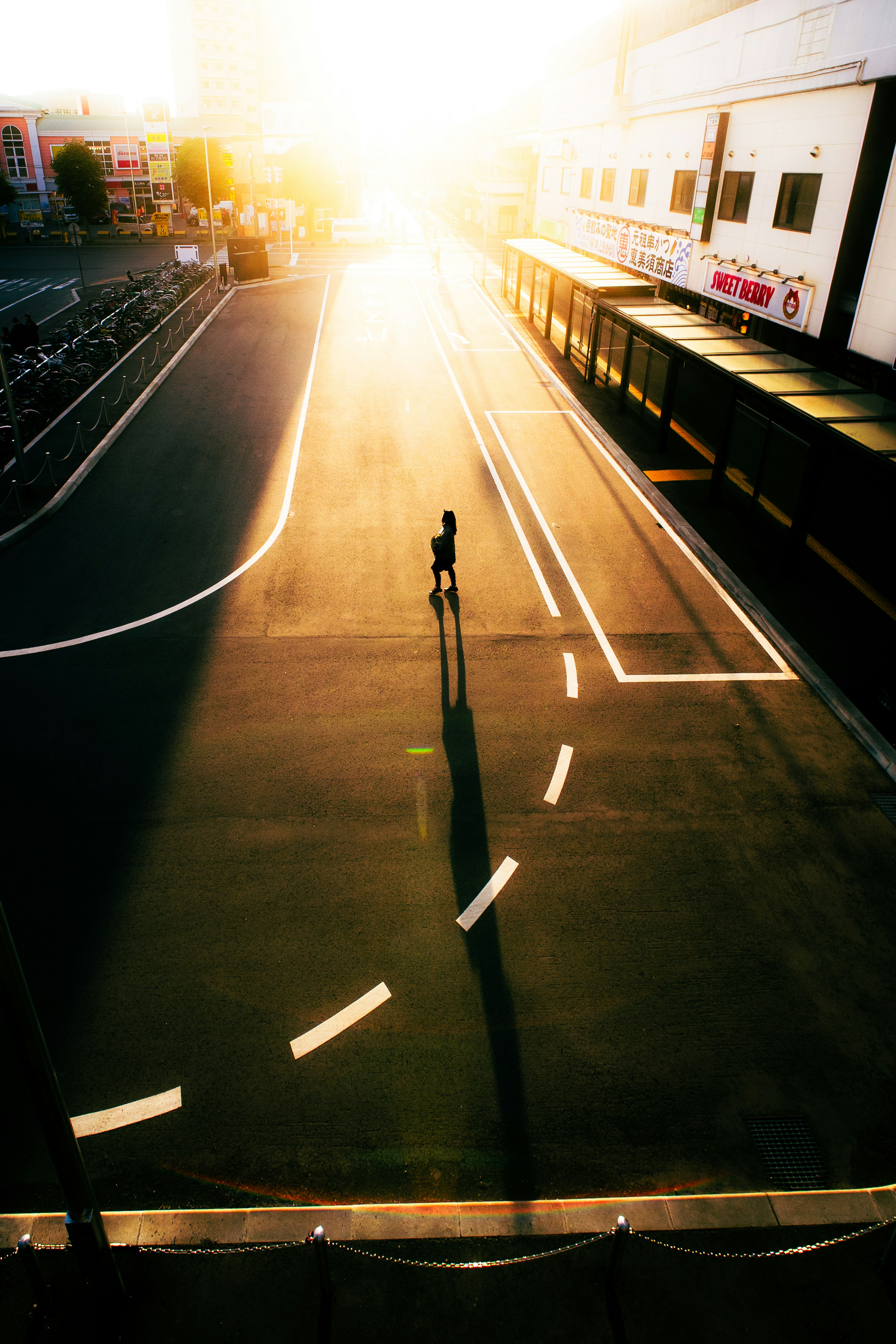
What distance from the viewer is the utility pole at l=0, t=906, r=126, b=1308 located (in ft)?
13.9

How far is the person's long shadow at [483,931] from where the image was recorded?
6.33 metres

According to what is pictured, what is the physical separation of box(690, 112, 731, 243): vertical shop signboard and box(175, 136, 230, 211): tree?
7514 cm

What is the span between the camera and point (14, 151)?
3497 inches

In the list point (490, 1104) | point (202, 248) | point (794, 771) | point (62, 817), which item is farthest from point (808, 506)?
point (202, 248)

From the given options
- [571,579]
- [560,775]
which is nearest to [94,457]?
[571,579]

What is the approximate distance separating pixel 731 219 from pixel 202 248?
61.2 m

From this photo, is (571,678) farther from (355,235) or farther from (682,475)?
(355,235)

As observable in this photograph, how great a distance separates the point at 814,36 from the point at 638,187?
1302 centimetres

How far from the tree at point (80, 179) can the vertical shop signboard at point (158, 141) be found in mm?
7508

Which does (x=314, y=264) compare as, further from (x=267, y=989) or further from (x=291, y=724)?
(x=267, y=989)

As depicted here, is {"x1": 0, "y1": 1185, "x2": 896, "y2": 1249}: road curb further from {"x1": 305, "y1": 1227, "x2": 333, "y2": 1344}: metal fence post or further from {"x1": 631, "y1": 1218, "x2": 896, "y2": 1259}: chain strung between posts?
{"x1": 305, "y1": 1227, "x2": 333, "y2": 1344}: metal fence post

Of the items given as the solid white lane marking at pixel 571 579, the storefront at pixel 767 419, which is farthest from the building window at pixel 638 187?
the solid white lane marking at pixel 571 579

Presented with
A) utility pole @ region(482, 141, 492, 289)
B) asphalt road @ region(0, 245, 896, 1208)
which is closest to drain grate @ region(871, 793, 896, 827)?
asphalt road @ region(0, 245, 896, 1208)

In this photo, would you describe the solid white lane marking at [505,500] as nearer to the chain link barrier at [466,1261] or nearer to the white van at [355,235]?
the chain link barrier at [466,1261]
